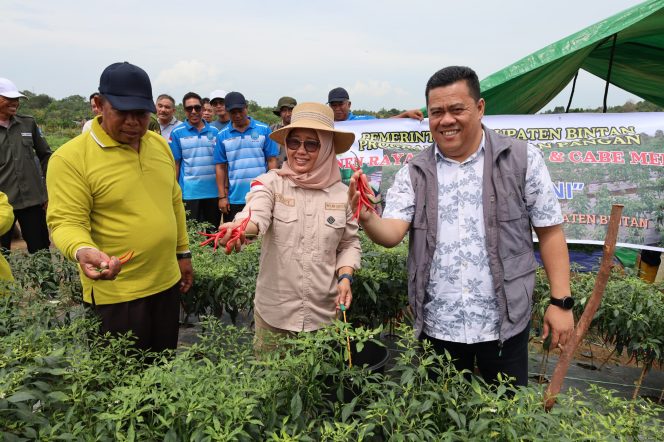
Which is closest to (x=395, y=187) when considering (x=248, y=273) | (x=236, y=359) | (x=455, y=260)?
(x=455, y=260)

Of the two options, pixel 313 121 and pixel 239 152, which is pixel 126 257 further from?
pixel 239 152

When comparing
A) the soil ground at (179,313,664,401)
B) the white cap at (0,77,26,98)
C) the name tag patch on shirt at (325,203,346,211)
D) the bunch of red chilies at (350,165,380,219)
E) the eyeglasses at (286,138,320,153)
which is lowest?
the soil ground at (179,313,664,401)

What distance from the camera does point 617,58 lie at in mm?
5242

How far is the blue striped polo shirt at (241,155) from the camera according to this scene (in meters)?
5.30

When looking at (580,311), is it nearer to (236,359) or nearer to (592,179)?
(592,179)

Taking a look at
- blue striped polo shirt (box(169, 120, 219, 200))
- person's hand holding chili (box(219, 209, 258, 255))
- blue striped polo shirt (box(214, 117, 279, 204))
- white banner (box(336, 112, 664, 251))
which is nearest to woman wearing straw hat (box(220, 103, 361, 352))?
person's hand holding chili (box(219, 209, 258, 255))

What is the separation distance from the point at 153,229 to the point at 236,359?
0.92m

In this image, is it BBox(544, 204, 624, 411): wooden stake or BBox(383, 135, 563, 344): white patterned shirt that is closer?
BBox(544, 204, 624, 411): wooden stake

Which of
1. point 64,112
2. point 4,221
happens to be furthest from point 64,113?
point 4,221

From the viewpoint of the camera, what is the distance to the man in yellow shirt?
2.09 metres

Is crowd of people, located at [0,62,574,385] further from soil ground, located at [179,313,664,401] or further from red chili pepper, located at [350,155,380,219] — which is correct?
soil ground, located at [179,313,664,401]

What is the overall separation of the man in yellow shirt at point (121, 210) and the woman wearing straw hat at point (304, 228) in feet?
1.82

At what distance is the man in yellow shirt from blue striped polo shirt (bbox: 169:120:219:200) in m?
3.06

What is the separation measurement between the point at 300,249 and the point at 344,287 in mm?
262
